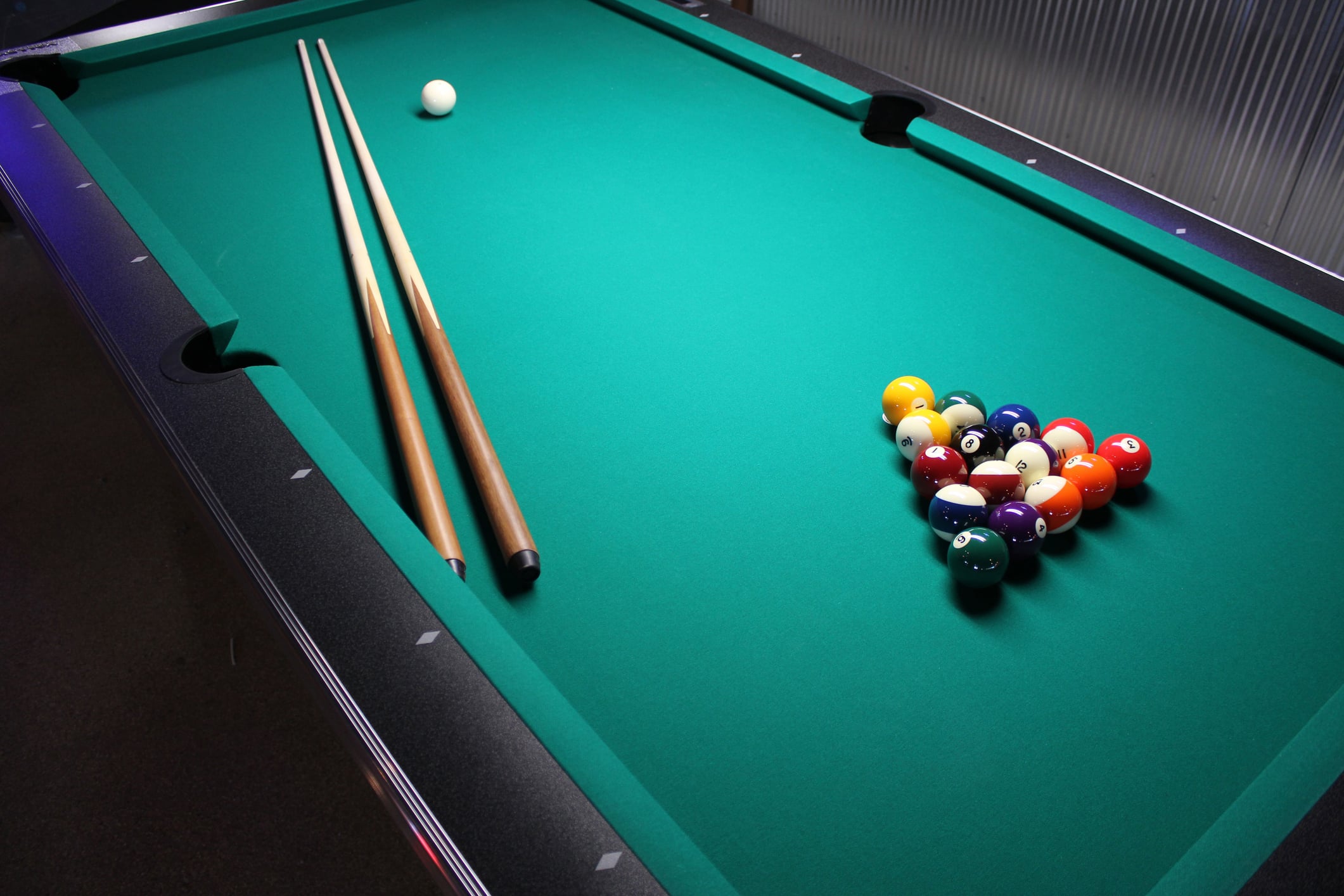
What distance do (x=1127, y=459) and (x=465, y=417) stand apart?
0.95 meters

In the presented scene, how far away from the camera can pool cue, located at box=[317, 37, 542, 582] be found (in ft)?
3.73

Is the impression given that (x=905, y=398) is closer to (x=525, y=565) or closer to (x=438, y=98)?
(x=525, y=565)

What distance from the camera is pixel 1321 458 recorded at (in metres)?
1.30

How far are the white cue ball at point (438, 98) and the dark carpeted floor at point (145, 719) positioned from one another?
1001mm

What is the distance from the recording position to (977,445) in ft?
4.16

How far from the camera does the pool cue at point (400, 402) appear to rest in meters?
1.16

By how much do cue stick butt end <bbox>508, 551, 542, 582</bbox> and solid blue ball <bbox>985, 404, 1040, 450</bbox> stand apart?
0.69 m

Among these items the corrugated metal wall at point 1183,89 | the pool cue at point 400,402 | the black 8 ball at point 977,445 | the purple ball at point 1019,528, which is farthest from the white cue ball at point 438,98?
the corrugated metal wall at point 1183,89

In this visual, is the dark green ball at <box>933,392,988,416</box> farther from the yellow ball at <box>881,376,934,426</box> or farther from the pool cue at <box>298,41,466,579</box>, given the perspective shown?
the pool cue at <box>298,41,466,579</box>

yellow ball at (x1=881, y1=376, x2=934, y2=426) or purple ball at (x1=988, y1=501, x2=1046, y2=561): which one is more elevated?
yellow ball at (x1=881, y1=376, x2=934, y2=426)

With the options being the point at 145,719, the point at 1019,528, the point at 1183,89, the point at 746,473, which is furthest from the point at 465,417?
the point at 1183,89

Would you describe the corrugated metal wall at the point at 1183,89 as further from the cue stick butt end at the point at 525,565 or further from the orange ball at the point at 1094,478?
the cue stick butt end at the point at 525,565

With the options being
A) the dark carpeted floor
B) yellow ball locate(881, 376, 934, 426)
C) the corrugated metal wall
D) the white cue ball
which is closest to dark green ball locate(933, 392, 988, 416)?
yellow ball locate(881, 376, 934, 426)

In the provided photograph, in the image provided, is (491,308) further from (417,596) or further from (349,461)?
(417,596)
